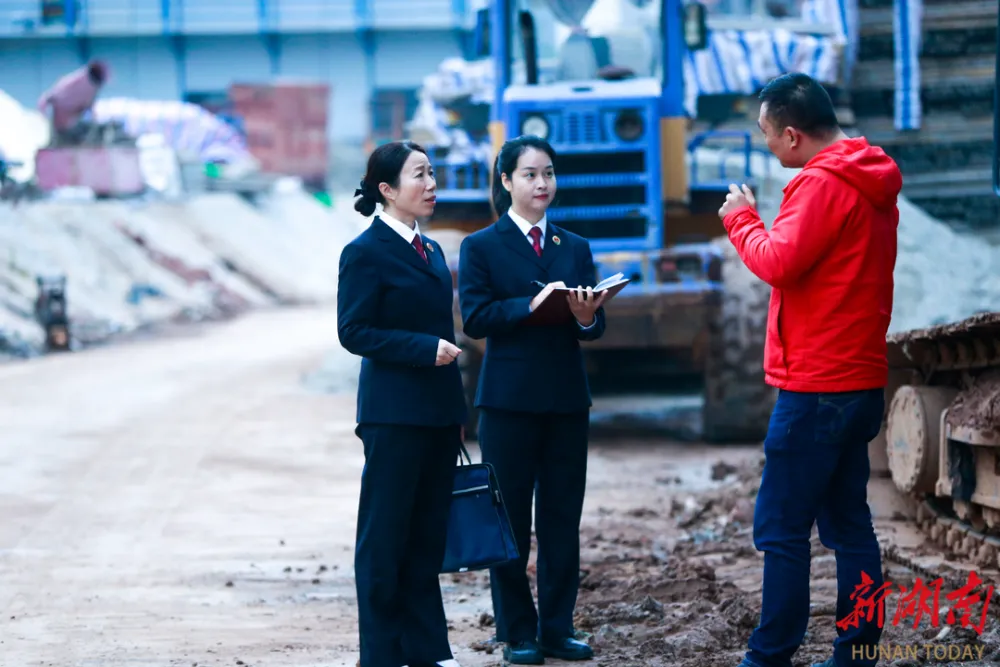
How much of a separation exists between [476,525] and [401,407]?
57cm

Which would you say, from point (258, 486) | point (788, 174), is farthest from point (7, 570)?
point (788, 174)

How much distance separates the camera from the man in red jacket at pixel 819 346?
4.13 meters

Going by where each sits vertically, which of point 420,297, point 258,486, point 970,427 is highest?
point 420,297

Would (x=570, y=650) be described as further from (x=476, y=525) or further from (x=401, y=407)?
(x=401, y=407)

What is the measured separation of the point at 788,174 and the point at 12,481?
32.2 feet

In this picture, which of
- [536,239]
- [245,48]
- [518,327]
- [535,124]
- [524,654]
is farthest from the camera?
[245,48]

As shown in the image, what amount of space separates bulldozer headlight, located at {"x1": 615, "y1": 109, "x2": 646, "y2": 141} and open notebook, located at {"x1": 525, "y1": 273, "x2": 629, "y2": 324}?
5.84 meters

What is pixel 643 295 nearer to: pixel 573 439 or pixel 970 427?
pixel 970 427

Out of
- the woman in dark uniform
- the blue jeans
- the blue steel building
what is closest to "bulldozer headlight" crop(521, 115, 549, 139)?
the woman in dark uniform

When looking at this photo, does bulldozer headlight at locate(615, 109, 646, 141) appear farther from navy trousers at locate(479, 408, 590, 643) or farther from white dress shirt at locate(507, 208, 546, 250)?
navy trousers at locate(479, 408, 590, 643)

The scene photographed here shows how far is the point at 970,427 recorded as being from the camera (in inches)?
227

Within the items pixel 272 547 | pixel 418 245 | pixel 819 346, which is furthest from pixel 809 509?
pixel 272 547

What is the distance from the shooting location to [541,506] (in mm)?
5113

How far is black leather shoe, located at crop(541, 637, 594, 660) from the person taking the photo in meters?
4.96
